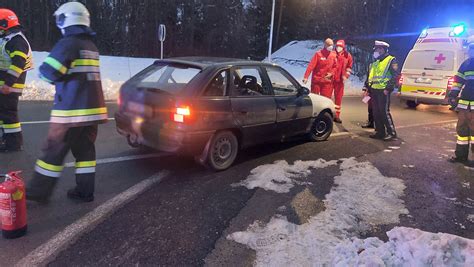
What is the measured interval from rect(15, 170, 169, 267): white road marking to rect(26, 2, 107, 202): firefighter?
550mm

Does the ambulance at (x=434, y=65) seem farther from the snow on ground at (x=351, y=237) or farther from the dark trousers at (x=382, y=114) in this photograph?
the snow on ground at (x=351, y=237)

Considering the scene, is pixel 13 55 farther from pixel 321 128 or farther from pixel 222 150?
pixel 321 128

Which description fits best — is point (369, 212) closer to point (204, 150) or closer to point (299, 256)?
point (299, 256)

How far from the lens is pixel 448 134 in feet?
30.0

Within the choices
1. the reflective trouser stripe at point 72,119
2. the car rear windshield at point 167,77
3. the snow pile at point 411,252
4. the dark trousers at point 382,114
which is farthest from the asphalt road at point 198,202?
the car rear windshield at point 167,77

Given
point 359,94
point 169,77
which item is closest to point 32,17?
point 359,94

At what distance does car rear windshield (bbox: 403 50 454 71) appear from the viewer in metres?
12.3

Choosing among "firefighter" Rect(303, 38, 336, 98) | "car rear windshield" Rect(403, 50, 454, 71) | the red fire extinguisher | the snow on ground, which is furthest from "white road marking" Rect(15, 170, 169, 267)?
"car rear windshield" Rect(403, 50, 454, 71)

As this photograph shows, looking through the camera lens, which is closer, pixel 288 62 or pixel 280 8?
pixel 288 62

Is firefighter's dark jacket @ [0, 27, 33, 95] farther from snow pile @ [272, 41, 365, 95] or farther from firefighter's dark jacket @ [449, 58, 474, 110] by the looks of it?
snow pile @ [272, 41, 365, 95]

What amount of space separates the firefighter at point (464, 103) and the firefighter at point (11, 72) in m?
6.39

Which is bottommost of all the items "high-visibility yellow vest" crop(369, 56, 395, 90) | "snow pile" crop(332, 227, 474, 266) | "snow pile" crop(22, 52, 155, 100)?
"snow pile" crop(332, 227, 474, 266)

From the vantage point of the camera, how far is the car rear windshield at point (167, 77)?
17.0 feet

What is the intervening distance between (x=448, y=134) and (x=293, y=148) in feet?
14.4
